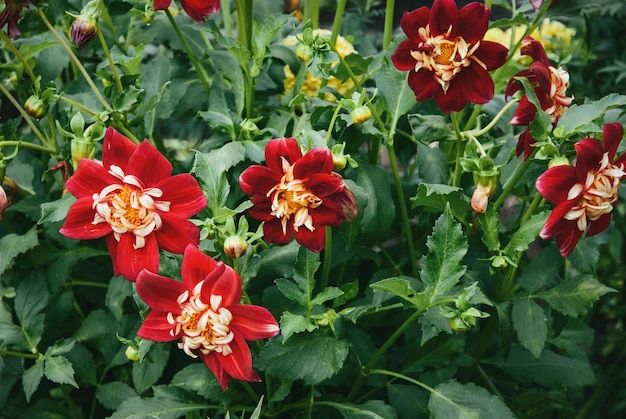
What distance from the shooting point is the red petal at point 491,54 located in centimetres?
65

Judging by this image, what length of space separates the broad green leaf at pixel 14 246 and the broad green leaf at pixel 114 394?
0.58 feet

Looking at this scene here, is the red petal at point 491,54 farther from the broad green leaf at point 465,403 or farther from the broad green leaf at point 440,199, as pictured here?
the broad green leaf at point 465,403

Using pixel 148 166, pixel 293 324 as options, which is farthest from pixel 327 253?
pixel 148 166

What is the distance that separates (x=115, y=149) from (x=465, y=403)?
39 cm

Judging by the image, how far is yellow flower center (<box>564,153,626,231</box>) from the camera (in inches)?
23.4

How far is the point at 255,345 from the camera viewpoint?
71cm

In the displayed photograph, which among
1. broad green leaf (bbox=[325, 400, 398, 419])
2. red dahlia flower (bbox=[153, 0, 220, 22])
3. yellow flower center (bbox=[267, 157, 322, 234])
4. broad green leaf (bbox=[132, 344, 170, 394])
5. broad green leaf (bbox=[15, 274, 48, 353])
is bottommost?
broad green leaf (bbox=[132, 344, 170, 394])

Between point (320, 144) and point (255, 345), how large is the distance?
211 millimetres

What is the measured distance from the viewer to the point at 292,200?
1.93 feet

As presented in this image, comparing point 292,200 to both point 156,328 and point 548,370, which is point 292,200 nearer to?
point 156,328

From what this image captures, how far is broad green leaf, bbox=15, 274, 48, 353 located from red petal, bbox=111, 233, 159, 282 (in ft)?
0.85

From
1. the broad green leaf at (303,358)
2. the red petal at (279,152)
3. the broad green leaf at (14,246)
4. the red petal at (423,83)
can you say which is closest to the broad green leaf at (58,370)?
the broad green leaf at (14,246)

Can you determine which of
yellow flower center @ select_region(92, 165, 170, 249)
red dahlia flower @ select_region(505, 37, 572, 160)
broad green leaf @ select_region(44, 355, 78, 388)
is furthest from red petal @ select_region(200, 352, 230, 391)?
red dahlia flower @ select_region(505, 37, 572, 160)

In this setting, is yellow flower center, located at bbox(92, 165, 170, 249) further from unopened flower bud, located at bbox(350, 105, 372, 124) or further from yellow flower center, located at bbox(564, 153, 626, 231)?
yellow flower center, located at bbox(564, 153, 626, 231)
